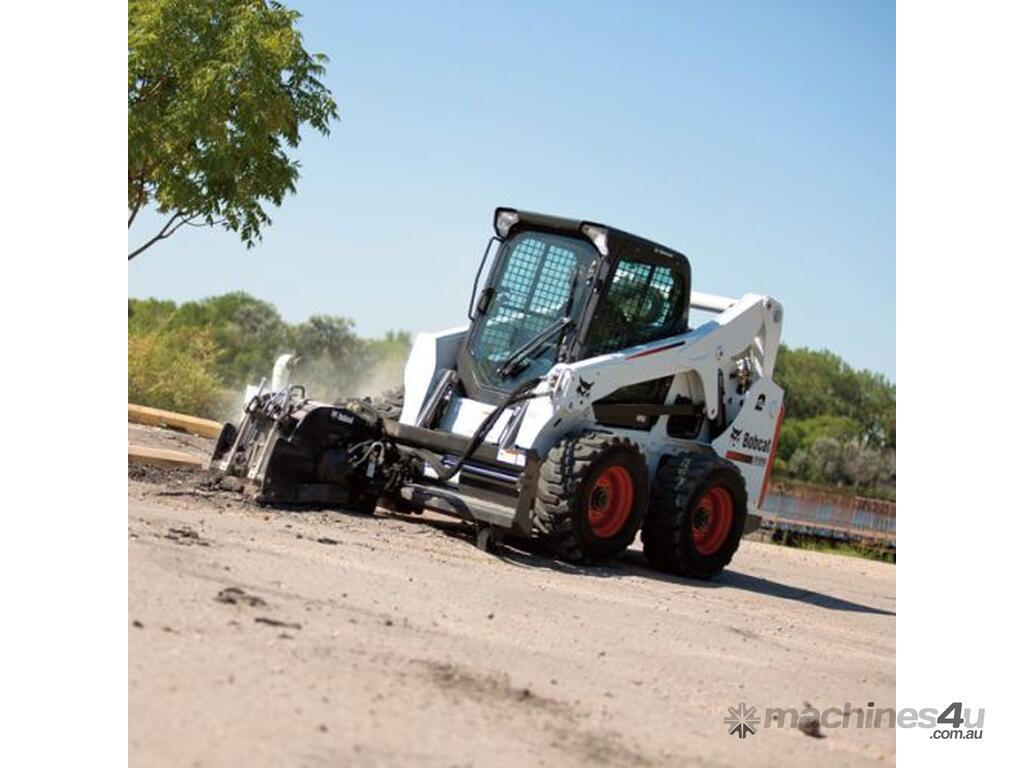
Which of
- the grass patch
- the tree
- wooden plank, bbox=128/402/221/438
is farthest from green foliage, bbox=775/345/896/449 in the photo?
the tree

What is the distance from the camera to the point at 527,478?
8031 mm

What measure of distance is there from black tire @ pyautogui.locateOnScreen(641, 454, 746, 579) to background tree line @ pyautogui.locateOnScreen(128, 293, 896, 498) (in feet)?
13.4

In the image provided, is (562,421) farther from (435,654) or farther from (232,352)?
(232,352)

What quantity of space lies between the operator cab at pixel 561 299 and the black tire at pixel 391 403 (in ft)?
1.53

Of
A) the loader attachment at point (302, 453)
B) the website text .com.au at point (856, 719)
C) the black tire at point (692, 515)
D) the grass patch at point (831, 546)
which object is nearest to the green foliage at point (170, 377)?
the loader attachment at point (302, 453)

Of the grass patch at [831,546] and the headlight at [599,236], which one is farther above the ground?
the headlight at [599,236]

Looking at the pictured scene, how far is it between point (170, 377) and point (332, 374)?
4508 mm

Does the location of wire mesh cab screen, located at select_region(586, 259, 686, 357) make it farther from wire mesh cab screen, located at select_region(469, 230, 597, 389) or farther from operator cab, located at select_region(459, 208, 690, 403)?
wire mesh cab screen, located at select_region(469, 230, 597, 389)

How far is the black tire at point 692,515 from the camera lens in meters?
8.87

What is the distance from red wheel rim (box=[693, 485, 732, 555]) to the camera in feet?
30.2

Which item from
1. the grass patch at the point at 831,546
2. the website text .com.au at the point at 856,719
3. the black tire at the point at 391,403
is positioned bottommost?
the grass patch at the point at 831,546

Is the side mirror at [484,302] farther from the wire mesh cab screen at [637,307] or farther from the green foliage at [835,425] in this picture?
the green foliage at [835,425]
